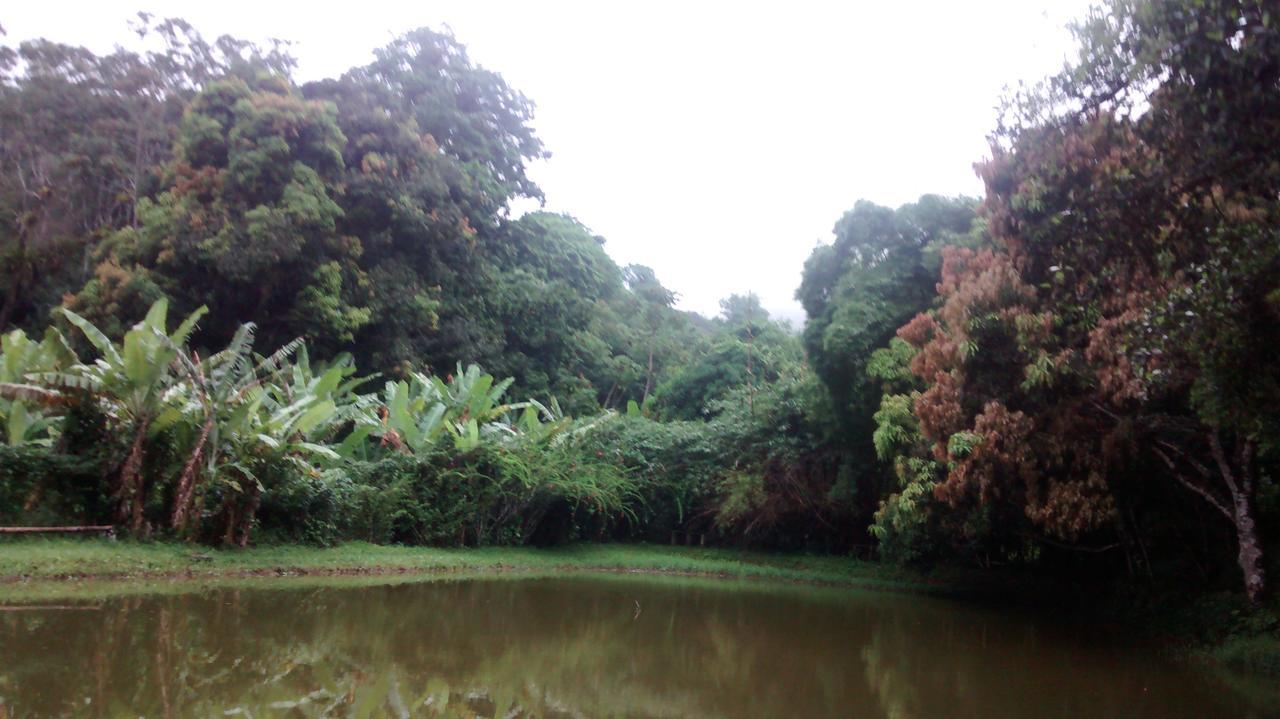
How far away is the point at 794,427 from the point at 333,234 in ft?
31.5

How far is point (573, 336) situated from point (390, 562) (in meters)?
11.0

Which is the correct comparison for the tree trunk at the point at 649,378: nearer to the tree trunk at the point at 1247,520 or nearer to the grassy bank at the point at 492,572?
the grassy bank at the point at 492,572

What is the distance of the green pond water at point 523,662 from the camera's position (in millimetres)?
4492

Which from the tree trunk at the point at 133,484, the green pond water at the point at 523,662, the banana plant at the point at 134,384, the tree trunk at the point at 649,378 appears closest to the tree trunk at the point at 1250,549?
the green pond water at the point at 523,662

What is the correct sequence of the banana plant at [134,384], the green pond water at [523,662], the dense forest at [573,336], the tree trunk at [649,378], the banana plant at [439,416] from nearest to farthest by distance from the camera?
the green pond water at [523,662] → the dense forest at [573,336] → the banana plant at [134,384] → the banana plant at [439,416] → the tree trunk at [649,378]

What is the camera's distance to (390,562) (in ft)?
37.4

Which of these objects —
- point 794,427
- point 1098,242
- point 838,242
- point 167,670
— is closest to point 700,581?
point 794,427

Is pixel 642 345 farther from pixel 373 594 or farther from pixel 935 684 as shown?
pixel 935 684

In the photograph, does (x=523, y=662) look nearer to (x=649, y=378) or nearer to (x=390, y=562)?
(x=390, y=562)

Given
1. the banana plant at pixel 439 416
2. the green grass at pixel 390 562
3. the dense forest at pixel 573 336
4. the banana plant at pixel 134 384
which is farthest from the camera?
the banana plant at pixel 439 416

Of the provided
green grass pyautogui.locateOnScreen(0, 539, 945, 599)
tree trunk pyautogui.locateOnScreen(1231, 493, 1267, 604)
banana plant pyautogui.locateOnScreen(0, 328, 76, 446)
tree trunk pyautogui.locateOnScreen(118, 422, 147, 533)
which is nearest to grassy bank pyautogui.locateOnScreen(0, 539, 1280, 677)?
green grass pyautogui.locateOnScreen(0, 539, 945, 599)

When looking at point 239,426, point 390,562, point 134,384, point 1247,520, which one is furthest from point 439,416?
point 1247,520

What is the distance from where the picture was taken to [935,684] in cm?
630

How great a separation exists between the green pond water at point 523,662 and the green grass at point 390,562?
78cm
